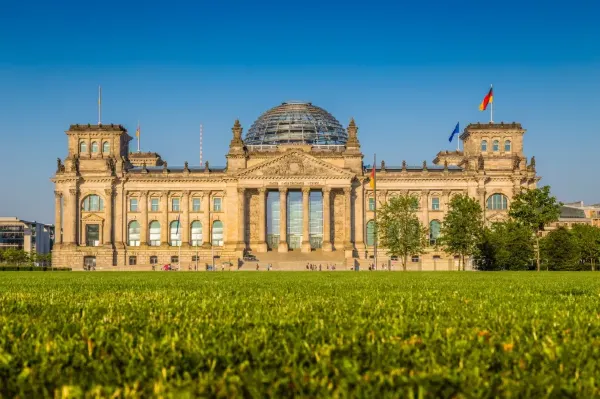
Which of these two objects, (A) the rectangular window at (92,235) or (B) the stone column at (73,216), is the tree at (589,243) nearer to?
(A) the rectangular window at (92,235)

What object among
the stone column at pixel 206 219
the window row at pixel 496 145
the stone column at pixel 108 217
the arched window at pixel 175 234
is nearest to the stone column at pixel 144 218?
the arched window at pixel 175 234

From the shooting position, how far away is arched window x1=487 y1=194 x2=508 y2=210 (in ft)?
372

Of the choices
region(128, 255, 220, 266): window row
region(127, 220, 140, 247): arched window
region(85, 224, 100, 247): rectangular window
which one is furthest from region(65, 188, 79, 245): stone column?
region(128, 255, 220, 266): window row

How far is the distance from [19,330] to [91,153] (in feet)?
366

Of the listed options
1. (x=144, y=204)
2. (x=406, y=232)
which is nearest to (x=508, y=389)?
(x=406, y=232)

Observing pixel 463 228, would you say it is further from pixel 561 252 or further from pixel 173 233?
pixel 173 233

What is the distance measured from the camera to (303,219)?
363 ft

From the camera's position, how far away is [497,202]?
114 metres

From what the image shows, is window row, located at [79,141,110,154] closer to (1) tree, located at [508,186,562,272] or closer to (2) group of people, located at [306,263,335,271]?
(2) group of people, located at [306,263,335,271]

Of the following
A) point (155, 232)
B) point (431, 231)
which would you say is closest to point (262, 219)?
point (155, 232)

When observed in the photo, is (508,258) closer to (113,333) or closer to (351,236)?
(351,236)

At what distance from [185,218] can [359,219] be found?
28636 mm

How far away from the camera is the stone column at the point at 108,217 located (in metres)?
112

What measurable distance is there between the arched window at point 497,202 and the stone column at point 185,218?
49.5 meters
